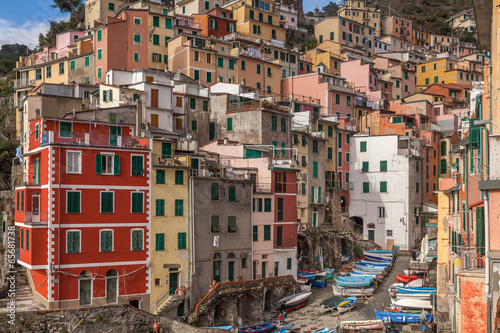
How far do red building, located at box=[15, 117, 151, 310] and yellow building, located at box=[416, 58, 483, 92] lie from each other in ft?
267

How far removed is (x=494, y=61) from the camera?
71.7 feet

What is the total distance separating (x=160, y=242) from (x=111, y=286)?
4.49 m

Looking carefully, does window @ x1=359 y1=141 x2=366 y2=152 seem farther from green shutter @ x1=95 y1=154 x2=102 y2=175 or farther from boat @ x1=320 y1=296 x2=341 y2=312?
green shutter @ x1=95 y1=154 x2=102 y2=175

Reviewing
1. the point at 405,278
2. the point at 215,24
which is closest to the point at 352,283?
the point at 405,278

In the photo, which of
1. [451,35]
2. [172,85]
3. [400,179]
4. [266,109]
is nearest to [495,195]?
[266,109]

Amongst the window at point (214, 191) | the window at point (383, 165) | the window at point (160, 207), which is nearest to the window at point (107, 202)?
the window at point (160, 207)

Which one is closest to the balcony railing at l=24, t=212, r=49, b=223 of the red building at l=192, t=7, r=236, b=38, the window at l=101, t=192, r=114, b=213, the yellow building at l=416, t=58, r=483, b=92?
the window at l=101, t=192, r=114, b=213

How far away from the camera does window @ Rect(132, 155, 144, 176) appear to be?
40.9m

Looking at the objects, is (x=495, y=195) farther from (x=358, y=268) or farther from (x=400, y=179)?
(x=400, y=179)

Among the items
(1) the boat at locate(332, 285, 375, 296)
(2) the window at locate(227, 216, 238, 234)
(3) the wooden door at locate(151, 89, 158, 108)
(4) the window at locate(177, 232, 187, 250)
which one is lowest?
(1) the boat at locate(332, 285, 375, 296)

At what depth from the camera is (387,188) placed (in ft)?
234

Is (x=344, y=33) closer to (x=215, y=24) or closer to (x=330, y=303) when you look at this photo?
(x=215, y=24)

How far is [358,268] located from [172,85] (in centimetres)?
2570

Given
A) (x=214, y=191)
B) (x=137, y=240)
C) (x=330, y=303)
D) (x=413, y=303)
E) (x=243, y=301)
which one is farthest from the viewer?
(x=330, y=303)
